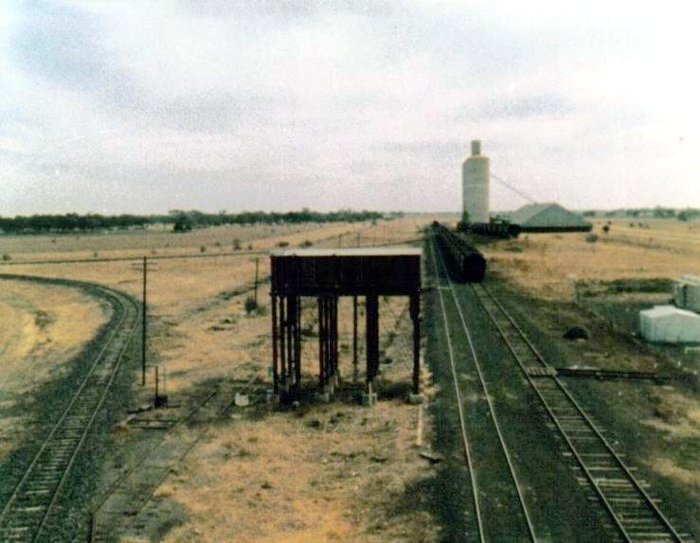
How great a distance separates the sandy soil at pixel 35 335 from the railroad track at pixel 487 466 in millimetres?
12853

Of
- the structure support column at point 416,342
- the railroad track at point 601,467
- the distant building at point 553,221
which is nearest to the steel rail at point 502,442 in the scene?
the railroad track at point 601,467

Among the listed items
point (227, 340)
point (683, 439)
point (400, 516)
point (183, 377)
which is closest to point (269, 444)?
point (400, 516)

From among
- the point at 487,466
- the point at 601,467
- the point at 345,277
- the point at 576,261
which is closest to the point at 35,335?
the point at 345,277

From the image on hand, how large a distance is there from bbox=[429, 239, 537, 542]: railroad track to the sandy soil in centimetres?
1285

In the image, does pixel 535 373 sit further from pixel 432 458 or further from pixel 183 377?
pixel 183 377

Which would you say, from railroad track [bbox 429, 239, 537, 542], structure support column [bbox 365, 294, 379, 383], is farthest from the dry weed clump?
structure support column [bbox 365, 294, 379, 383]

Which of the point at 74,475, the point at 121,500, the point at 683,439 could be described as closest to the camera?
the point at 121,500

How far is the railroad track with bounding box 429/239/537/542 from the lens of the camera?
11.9 m

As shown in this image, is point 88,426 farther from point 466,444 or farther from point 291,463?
point 466,444

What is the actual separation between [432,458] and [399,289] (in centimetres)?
638

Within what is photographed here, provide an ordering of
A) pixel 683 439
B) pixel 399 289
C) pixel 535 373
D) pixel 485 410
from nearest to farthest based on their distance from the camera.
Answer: pixel 683 439 → pixel 485 410 → pixel 399 289 → pixel 535 373

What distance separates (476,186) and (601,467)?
105386 millimetres

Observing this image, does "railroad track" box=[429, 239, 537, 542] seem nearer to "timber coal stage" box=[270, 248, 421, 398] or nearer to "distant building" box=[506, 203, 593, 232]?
"timber coal stage" box=[270, 248, 421, 398]

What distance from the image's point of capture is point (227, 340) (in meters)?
30.3
